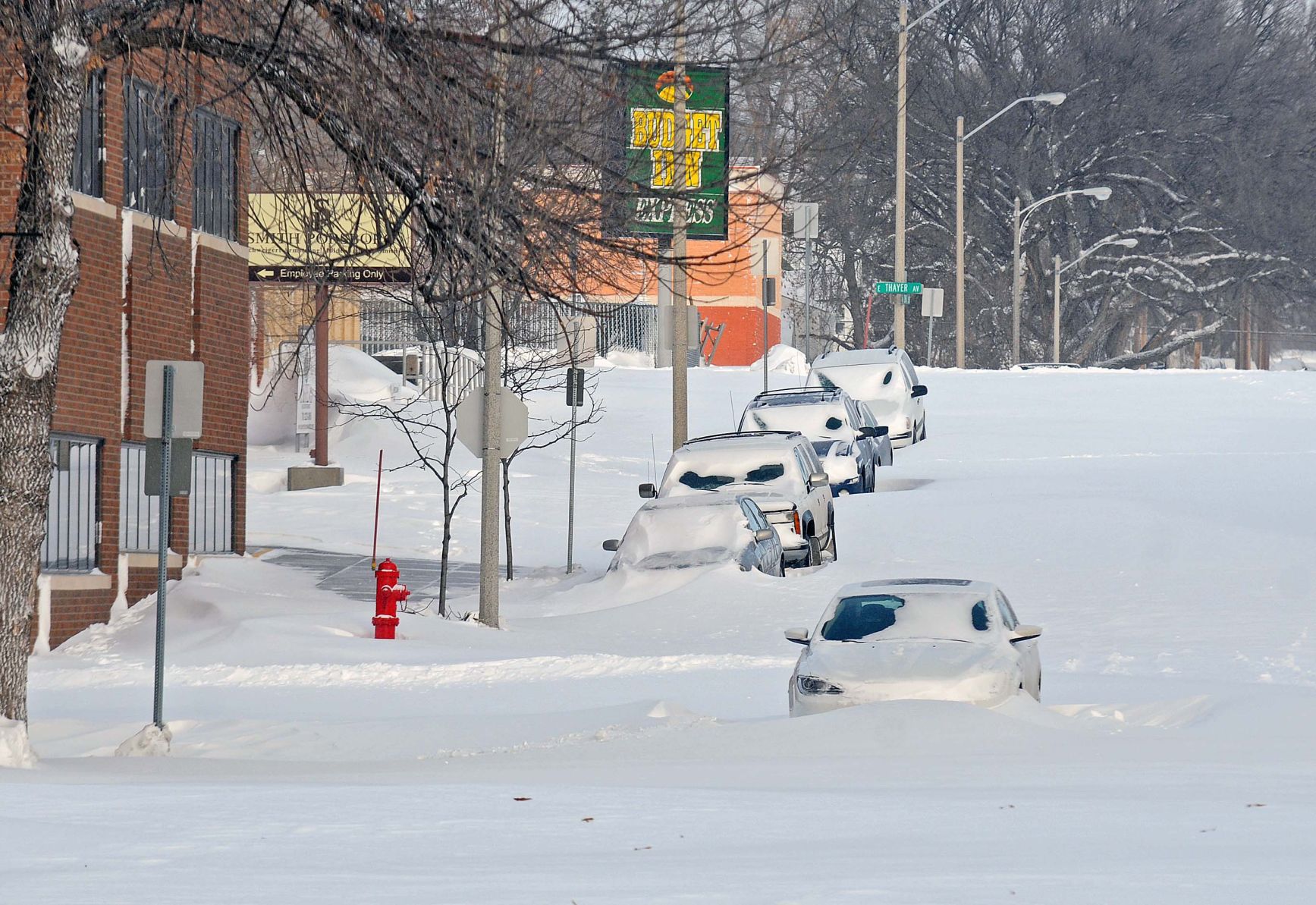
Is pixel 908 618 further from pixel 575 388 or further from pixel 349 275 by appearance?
pixel 349 275

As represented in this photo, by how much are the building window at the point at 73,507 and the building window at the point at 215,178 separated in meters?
3.68

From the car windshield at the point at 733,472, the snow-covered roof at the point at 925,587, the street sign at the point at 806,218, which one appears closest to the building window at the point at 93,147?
the car windshield at the point at 733,472

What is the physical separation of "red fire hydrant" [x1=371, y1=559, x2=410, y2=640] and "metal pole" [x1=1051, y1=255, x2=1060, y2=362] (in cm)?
4718

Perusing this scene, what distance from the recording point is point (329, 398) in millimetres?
38531

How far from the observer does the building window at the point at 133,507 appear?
2050cm

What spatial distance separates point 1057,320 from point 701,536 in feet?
144

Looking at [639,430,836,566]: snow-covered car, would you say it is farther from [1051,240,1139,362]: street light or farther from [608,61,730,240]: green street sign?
[1051,240,1139,362]: street light

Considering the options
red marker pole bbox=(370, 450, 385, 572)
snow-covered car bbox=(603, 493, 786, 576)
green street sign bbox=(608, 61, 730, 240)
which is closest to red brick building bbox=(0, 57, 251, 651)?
red marker pole bbox=(370, 450, 385, 572)

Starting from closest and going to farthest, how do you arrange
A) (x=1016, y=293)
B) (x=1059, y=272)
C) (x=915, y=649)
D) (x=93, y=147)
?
1. (x=915, y=649)
2. (x=93, y=147)
3. (x=1016, y=293)
4. (x=1059, y=272)

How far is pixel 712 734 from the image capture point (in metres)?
11.8

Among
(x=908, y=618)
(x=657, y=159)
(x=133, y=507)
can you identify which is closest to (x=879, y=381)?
(x=133, y=507)

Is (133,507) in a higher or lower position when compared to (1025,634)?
higher

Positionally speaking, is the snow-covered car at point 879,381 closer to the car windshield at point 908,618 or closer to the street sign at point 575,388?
the street sign at point 575,388

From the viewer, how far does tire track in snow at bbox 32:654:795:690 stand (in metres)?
16.1
